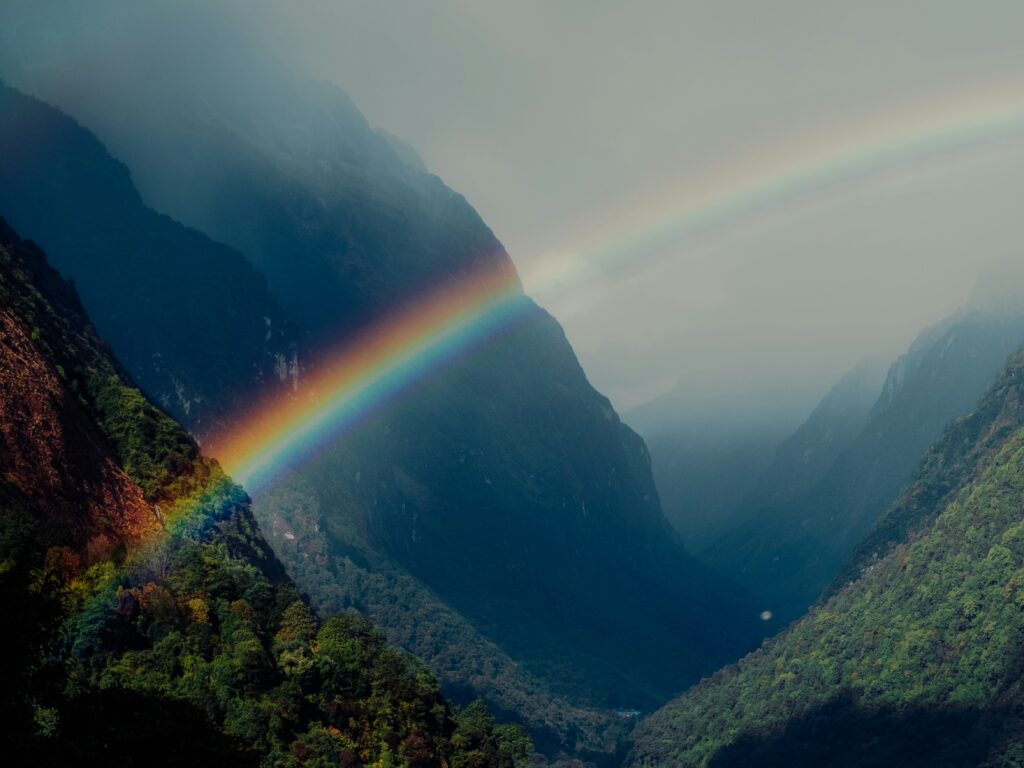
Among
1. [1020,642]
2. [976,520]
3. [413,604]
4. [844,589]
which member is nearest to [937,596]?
[976,520]

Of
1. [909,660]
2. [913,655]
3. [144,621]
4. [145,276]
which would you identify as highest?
[145,276]

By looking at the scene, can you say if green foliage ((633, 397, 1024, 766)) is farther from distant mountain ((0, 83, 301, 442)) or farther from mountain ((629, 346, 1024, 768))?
distant mountain ((0, 83, 301, 442))

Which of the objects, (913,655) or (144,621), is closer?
(144,621)

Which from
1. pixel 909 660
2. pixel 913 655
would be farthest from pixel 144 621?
pixel 913 655

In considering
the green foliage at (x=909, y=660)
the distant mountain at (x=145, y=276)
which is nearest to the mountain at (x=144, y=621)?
the green foliage at (x=909, y=660)

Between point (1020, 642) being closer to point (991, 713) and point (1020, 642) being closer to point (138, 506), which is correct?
point (991, 713)

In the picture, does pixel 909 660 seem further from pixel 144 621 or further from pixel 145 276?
pixel 145 276
